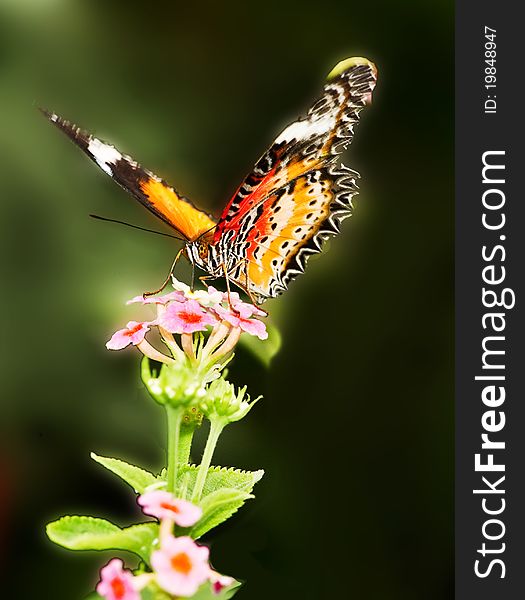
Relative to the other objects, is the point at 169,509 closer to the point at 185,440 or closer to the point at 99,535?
the point at 99,535

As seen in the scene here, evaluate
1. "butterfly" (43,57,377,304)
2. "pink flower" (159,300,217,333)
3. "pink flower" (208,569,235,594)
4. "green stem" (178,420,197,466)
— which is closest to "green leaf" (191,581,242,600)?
"pink flower" (208,569,235,594)

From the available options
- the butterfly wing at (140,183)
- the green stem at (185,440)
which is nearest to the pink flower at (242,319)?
the green stem at (185,440)

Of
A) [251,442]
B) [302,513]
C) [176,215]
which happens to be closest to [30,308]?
[176,215]

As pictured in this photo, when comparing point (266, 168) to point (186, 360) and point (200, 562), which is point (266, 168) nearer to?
point (186, 360)

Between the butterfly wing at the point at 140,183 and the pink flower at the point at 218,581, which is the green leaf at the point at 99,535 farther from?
the butterfly wing at the point at 140,183

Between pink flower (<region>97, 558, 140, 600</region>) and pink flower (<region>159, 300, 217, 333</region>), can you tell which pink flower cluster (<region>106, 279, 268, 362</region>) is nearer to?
pink flower (<region>159, 300, 217, 333</region>)

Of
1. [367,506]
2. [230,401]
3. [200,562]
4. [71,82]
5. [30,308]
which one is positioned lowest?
[200,562]
